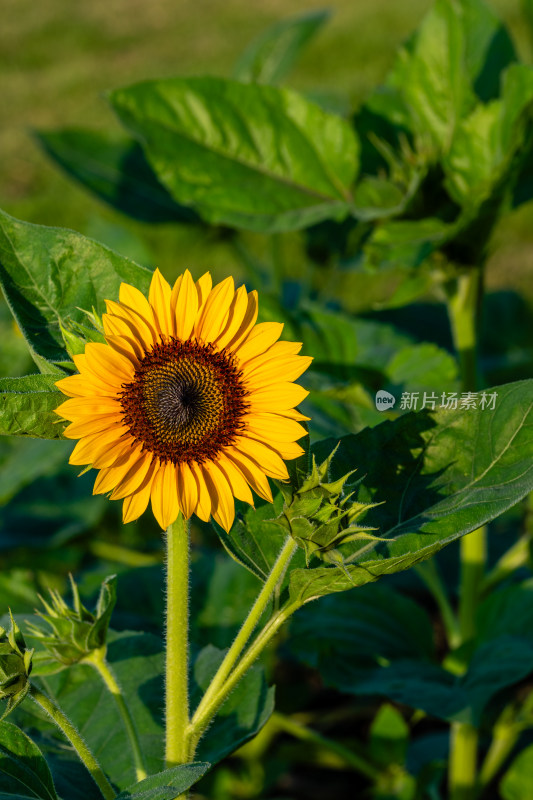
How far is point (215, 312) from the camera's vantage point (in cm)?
76

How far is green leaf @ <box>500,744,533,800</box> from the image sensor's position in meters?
1.53

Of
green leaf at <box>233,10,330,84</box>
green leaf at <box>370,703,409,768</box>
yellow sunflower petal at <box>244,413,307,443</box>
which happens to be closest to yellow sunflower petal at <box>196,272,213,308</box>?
yellow sunflower petal at <box>244,413,307,443</box>

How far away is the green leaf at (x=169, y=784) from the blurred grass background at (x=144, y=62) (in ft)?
8.85

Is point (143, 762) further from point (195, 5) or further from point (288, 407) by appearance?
point (195, 5)

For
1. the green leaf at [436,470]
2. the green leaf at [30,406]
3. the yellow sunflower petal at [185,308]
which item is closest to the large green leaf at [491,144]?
the green leaf at [436,470]

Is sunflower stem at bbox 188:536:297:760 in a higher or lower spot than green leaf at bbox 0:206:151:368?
lower

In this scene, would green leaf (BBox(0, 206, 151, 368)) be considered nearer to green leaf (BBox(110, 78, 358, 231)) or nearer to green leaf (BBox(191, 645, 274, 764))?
green leaf (BBox(191, 645, 274, 764))

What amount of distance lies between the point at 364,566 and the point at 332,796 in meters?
1.32

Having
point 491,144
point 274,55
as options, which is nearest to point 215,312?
point 491,144

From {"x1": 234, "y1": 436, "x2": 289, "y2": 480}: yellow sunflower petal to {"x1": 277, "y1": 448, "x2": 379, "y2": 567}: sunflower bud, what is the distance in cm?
2

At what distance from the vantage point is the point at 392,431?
0.84 m

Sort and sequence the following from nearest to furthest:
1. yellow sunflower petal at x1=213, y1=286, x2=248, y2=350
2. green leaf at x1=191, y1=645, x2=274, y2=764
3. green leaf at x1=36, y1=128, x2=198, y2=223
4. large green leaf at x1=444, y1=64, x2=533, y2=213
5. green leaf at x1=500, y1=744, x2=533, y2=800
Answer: yellow sunflower petal at x1=213, y1=286, x2=248, y2=350
green leaf at x1=191, y1=645, x2=274, y2=764
large green leaf at x1=444, y1=64, x2=533, y2=213
green leaf at x1=500, y1=744, x2=533, y2=800
green leaf at x1=36, y1=128, x2=198, y2=223

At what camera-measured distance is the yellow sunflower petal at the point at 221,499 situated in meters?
0.74

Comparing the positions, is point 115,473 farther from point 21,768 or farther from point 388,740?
point 388,740
